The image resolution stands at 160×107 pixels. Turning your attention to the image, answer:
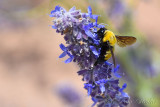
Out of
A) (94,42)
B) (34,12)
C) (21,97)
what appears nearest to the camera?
(94,42)

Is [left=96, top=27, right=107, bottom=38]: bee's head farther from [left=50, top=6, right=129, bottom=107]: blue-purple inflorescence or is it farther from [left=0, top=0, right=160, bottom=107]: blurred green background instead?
[left=0, top=0, right=160, bottom=107]: blurred green background

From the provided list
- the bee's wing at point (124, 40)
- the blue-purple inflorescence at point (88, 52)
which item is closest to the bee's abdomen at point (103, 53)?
the blue-purple inflorescence at point (88, 52)

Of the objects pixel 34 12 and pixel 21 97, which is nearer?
pixel 34 12

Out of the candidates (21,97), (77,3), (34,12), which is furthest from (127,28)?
(21,97)

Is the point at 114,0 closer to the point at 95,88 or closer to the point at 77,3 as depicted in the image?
the point at 77,3

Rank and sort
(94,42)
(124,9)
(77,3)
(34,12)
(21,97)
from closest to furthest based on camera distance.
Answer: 1. (94,42)
2. (77,3)
3. (34,12)
4. (124,9)
5. (21,97)

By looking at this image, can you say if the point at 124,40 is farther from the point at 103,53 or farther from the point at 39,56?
the point at 39,56

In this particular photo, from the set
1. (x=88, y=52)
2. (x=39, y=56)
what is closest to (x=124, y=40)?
(x=88, y=52)

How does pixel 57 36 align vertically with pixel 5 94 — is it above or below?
above

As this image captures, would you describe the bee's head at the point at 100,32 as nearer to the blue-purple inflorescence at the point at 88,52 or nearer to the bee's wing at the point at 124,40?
the blue-purple inflorescence at the point at 88,52
